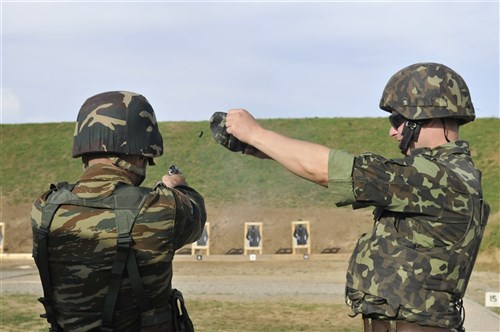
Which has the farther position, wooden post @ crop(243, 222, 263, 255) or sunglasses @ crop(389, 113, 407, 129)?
wooden post @ crop(243, 222, 263, 255)

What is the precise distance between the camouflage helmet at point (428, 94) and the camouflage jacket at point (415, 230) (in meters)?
0.15

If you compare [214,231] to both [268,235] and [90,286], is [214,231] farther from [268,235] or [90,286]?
[90,286]

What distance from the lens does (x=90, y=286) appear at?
285 cm

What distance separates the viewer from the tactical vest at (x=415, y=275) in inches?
117

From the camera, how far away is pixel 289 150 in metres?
2.70

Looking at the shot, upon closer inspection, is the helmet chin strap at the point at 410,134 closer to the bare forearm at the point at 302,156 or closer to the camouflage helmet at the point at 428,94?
the camouflage helmet at the point at 428,94

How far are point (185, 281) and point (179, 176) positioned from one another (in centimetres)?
1306

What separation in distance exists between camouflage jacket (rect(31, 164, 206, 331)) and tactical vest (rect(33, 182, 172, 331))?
0.07 feet

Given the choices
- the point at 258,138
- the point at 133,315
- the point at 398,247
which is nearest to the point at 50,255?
the point at 133,315

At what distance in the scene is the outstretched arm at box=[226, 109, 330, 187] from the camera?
2688 millimetres

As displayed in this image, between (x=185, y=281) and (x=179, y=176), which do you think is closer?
(x=179, y=176)

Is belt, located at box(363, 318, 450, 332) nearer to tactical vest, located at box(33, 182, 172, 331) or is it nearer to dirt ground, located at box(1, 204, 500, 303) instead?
tactical vest, located at box(33, 182, 172, 331)

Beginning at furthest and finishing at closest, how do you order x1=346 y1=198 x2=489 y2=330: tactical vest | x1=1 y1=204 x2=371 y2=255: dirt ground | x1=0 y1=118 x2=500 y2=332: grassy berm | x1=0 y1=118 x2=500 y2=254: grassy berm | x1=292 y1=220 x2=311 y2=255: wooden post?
x1=0 y1=118 x2=500 y2=254: grassy berm < x1=1 y1=204 x2=371 y2=255: dirt ground < x1=292 y1=220 x2=311 y2=255: wooden post < x1=0 y1=118 x2=500 y2=332: grassy berm < x1=346 y1=198 x2=489 y2=330: tactical vest

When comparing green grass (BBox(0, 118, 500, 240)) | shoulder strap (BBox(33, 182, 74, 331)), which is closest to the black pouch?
shoulder strap (BBox(33, 182, 74, 331))
